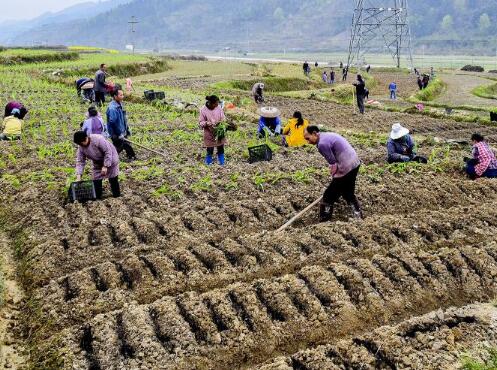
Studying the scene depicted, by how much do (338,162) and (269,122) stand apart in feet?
20.1

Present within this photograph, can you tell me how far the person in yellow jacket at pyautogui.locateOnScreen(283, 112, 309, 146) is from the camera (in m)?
12.4

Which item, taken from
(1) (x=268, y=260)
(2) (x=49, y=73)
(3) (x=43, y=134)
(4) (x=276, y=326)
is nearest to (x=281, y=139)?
(3) (x=43, y=134)

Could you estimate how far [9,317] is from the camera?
5777mm

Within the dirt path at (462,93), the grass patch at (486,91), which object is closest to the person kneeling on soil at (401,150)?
the dirt path at (462,93)

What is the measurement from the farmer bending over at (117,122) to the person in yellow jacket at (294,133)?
3749 mm

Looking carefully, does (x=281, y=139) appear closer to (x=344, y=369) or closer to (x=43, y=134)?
(x=43, y=134)

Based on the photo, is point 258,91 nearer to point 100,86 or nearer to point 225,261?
point 100,86

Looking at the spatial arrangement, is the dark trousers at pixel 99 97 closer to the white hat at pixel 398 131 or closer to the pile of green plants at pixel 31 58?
the white hat at pixel 398 131

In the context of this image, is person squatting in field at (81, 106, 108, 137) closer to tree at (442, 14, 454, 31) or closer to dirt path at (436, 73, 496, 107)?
dirt path at (436, 73, 496, 107)

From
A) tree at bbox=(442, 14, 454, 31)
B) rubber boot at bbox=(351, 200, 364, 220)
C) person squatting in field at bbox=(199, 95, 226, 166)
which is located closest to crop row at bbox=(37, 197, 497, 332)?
rubber boot at bbox=(351, 200, 364, 220)

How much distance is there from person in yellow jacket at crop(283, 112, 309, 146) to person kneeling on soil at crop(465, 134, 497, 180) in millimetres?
3930

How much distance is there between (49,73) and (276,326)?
94.2 ft

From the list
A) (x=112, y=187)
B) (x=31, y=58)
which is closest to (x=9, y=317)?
(x=112, y=187)

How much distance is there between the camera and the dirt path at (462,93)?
27.3m
